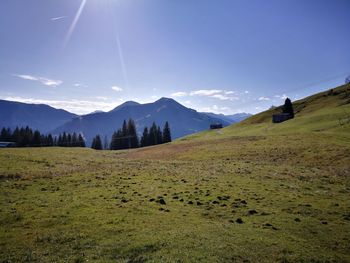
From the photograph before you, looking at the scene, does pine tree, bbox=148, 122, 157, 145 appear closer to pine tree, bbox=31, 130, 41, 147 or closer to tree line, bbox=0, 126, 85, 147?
tree line, bbox=0, 126, 85, 147

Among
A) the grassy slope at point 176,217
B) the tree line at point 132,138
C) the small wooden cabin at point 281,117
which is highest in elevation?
the small wooden cabin at point 281,117

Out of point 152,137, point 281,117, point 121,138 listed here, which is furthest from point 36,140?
point 281,117

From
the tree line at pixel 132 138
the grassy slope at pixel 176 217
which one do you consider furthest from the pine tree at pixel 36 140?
the grassy slope at pixel 176 217

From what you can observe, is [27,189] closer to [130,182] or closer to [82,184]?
[82,184]

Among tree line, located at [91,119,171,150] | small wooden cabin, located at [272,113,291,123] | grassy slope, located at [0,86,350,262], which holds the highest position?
small wooden cabin, located at [272,113,291,123]

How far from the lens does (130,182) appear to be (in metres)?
25.1

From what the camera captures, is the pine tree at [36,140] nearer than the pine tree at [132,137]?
No

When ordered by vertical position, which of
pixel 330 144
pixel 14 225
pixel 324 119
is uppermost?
pixel 324 119

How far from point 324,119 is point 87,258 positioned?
82.0 meters

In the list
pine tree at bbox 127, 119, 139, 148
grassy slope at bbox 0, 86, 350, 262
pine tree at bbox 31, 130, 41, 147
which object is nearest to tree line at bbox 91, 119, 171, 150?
pine tree at bbox 127, 119, 139, 148

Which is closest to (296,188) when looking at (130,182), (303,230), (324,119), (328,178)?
(328,178)

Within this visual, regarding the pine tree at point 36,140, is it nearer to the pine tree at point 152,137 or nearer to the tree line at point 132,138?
the tree line at point 132,138

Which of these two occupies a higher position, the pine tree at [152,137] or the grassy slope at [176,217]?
the pine tree at [152,137]

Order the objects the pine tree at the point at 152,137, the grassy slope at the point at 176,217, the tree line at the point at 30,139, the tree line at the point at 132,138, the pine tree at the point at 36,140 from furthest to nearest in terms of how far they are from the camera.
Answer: the pine tree at the point at 152,137, the tree line at the point at 132,138, the pine tree at the point at 36,140, the tree line at the point at 30,139, the grassy slope at the point at 176,217
